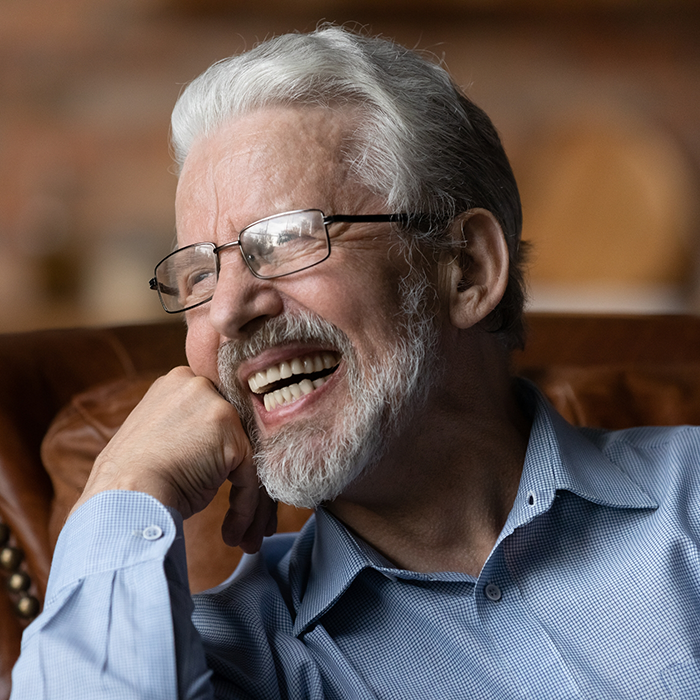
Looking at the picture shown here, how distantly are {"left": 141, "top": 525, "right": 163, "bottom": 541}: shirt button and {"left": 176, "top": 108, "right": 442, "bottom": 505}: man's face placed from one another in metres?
0.26

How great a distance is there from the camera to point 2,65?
377cm

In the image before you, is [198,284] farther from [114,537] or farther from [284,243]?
[114,537]

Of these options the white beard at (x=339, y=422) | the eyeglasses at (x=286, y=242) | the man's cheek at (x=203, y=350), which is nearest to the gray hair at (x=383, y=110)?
the eyeglasses at (x=286, y=242)

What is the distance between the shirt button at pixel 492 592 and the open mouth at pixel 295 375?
0.43 m

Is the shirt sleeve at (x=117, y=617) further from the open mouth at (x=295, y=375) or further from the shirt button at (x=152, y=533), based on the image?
the open mouth at (x=295, y=375)

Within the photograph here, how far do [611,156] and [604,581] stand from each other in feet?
10.9

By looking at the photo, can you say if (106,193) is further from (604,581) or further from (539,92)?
(604,581)

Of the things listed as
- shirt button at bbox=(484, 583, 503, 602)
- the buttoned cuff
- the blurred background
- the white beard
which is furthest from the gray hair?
the blurred background

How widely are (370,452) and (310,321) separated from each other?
0.77ft

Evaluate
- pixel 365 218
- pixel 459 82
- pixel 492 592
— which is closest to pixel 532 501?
pixel 492 592

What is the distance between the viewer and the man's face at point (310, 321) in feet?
4.03

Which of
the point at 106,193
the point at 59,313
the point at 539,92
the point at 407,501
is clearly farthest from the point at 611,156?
the point at 407,501

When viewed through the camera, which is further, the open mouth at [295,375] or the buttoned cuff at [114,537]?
the open mouth at [295,375]

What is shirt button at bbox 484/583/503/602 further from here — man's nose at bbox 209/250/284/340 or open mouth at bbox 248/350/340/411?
man's nose at bbox 209/250/284/340
